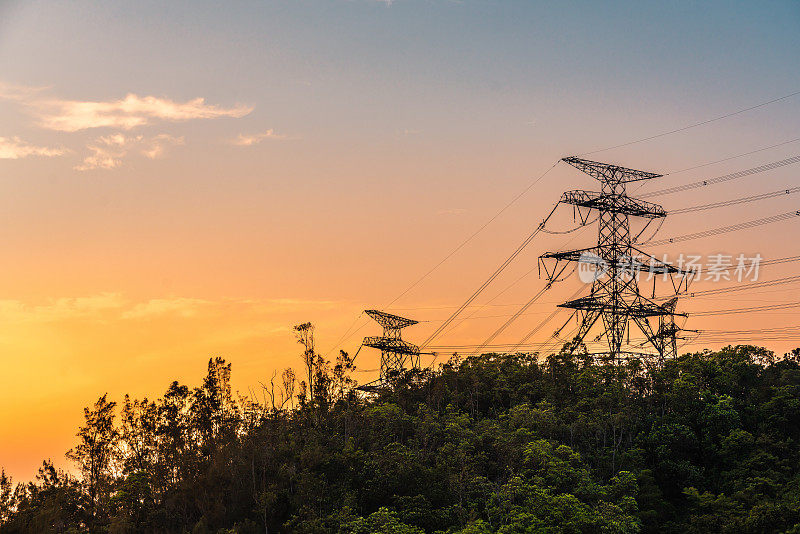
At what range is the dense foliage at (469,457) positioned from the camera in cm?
3800

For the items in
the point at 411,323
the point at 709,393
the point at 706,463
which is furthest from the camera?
the point at 411,323

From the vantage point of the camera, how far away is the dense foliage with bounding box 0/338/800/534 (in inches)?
1496

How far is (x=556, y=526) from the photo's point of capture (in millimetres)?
35844

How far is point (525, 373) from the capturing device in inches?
2142

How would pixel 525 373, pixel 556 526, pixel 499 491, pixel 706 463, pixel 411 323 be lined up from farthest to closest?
pixel 411 323 < pixel 525 373 < pixel 706 463 < pixel 499 491 < pixel 556 526

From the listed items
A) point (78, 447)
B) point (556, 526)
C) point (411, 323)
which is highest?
point (411, 323)

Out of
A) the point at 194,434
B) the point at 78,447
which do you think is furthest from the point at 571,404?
the point at 78,447

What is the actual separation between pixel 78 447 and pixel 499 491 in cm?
3062

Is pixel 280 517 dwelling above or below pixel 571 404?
below

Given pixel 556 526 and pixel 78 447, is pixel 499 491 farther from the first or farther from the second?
pixel 78 447

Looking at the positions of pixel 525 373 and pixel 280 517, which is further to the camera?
pixel 525 373

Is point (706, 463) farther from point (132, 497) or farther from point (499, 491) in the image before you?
point (132, 497)

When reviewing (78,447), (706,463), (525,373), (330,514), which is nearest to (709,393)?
(706,463)

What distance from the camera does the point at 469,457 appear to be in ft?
138
